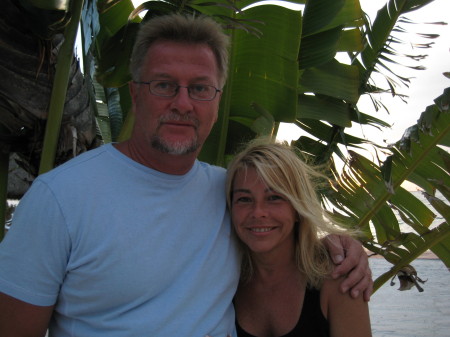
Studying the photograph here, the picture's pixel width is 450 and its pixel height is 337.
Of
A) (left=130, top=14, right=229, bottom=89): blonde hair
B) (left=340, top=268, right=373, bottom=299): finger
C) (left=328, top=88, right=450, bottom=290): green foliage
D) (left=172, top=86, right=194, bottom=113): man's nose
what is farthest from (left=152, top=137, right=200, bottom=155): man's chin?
(left=328, top=88, right=450, bottom=290): green foliage

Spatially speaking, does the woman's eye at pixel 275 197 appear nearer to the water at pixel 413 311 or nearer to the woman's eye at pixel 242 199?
the woman's eye at pixel 242 199

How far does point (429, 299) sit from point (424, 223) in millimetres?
6000

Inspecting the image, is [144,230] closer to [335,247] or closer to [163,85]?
[163,85]

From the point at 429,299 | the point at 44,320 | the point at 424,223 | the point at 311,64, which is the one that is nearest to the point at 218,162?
the point at 311,64

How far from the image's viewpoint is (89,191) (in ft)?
5.71

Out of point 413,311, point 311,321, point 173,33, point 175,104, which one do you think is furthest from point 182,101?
point 413,311

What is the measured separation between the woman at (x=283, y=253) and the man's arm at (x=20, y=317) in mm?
795

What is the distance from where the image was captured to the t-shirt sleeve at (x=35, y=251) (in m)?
1.62

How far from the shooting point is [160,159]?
192cm

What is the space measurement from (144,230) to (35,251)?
357 millimetres

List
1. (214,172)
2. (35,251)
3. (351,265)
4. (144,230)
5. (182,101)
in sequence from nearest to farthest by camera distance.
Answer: (35,251), (144,230), (182,101), (351,265), (214,172)

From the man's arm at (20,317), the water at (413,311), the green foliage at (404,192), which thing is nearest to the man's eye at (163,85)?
the man's arm at (20,317)

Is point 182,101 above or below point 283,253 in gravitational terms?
above

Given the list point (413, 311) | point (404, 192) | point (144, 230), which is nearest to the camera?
point (144, 230)
